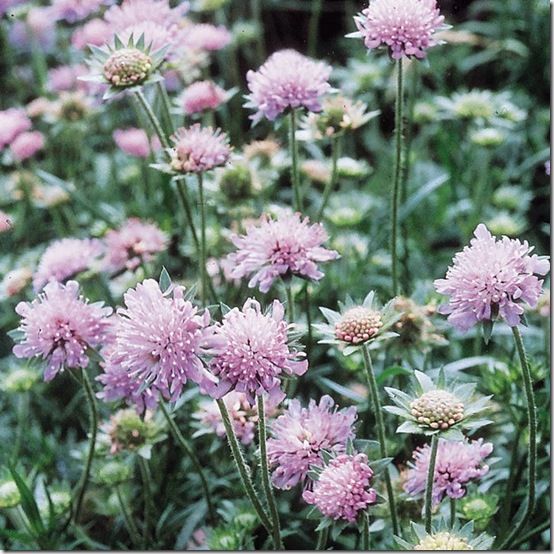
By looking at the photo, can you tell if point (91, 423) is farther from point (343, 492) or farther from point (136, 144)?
point (136, 144)

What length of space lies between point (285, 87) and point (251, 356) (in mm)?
439

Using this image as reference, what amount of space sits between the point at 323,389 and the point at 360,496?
45cm

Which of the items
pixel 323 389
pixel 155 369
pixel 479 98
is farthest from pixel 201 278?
pixel 479 98

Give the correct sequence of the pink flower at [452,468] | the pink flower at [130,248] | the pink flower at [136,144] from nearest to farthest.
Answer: the pink flower at [452,468] < the pink flower at [130,248] < the pink flower at [136,144]

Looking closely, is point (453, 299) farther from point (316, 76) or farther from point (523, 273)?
point (316, 76)

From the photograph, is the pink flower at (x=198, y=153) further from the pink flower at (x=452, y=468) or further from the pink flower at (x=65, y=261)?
the pink flower at (x=452, y=468)

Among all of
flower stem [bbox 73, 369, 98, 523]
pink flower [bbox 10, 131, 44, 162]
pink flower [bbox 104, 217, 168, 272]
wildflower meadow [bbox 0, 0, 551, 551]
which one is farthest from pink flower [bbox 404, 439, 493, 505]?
pink flower [bbox 10, 131, 44, 162]

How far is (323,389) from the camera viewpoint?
138 centimetres

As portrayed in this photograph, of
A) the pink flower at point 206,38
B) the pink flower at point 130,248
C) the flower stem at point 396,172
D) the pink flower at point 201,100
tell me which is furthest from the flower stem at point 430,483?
the pink flower at point 206,38

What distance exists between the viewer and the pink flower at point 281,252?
1.09m

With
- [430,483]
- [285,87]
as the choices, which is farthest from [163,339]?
[285,87]

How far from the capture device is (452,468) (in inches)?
40.7

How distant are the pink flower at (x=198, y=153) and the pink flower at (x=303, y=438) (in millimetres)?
358

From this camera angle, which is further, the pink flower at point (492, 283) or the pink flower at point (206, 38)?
the pink flower at point (206, 38)
